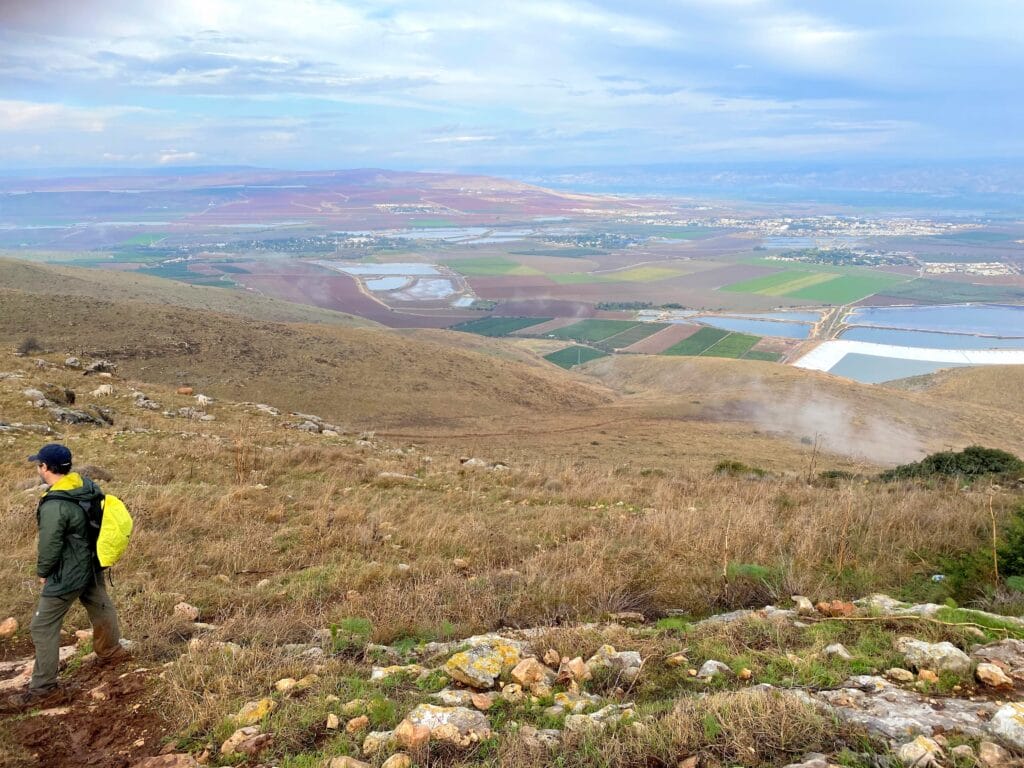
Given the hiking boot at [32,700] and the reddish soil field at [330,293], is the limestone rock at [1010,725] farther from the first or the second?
the reddish soil field at [330,293]

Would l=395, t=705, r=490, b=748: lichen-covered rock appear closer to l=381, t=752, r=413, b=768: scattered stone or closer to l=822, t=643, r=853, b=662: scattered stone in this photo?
l=381, t=752, r=413, b=768: scattered stone

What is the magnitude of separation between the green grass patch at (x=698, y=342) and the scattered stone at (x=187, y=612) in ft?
234

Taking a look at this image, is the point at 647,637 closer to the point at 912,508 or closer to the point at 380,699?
the point at 380,699

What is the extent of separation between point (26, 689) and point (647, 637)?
5.28 metres

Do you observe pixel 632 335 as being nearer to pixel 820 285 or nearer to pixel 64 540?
pixel 820 285

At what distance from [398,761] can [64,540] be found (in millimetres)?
3670

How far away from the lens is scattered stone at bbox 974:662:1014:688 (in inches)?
178

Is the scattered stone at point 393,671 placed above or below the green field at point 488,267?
below

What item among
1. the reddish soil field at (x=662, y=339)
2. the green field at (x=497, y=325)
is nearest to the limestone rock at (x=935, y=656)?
the reddish soil field at (x=662, y=339)

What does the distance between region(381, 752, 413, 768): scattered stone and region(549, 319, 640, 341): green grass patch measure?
79.9 m

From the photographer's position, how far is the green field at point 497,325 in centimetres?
8508

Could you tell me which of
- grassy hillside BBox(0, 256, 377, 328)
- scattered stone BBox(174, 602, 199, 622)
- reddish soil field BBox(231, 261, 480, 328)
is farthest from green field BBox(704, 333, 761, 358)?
scattered stone BBox(174, 602, 199, 622)

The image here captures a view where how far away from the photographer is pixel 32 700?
5.00m

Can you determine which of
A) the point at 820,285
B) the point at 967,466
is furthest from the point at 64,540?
the point at 820,285
